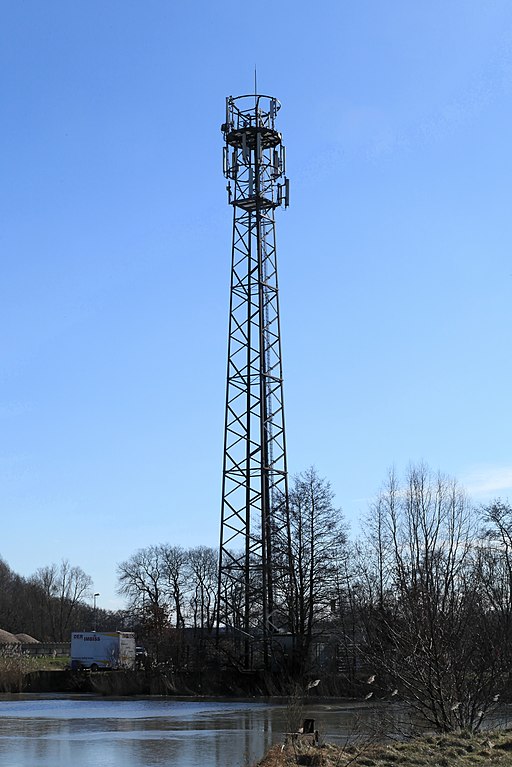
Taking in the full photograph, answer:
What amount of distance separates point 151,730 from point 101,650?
33.3 meters

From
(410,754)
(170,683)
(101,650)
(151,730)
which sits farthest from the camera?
(101,650)

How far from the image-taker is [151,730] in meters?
29.1

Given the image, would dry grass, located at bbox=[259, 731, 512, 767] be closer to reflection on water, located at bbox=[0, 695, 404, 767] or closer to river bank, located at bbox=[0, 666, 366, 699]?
reflection on water, located at bbox=[0, 695, 404, 767]

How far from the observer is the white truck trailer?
60.6 meters

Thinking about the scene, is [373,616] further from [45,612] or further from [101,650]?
[45,612]

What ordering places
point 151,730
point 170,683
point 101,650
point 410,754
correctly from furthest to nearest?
point 101,650, point 170,683, point 151,730, point 410,754

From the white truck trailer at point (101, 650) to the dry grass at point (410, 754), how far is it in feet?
144

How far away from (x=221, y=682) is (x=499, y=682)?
87.7 feet

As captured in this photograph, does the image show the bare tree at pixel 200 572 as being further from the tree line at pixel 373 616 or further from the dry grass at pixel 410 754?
the dry grass at pixel 410 754

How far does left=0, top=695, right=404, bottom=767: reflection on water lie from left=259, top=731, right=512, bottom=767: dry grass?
1325mm

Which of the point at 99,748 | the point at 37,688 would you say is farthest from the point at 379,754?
the point at 37,688

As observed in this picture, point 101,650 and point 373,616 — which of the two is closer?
point 373,616

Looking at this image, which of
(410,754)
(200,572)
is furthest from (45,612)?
(410,754)

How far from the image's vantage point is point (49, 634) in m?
128
